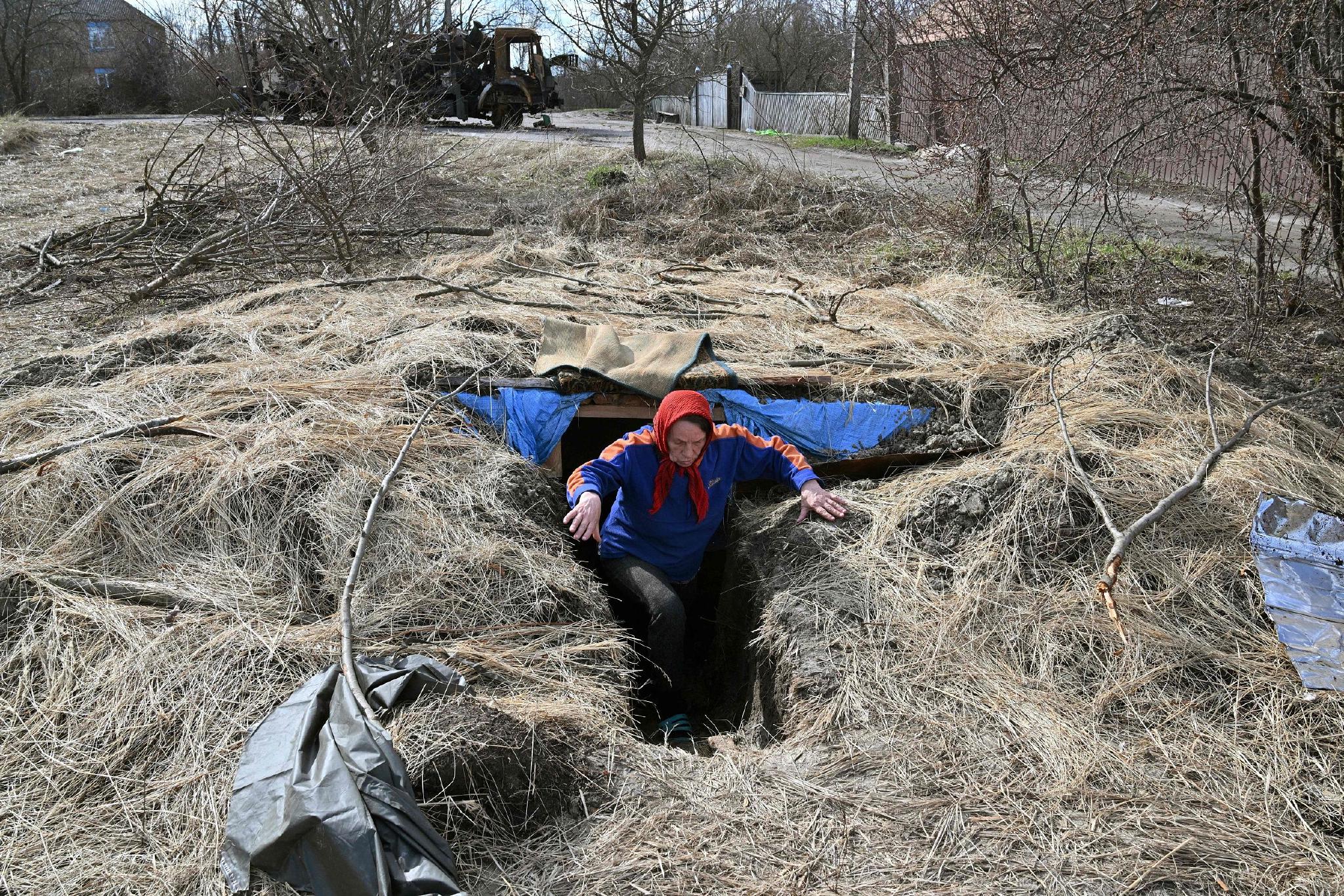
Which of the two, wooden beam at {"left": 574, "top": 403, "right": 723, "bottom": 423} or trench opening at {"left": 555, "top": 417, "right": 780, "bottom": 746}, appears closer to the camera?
trench opening at {"left": 555, "top": 417, "right": 780, "bottom": 746}

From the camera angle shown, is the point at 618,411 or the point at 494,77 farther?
the point at 494,77

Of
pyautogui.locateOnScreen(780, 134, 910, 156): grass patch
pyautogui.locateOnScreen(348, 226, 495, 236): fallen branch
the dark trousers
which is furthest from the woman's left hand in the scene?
pyautogui.locateOnScreen(780, 134, 910, 156): grass patch

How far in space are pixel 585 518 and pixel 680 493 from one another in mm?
511

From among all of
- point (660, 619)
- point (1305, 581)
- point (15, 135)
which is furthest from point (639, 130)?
point (1305, 581)

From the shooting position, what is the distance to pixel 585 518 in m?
3.42

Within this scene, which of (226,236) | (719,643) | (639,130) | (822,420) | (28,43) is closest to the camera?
(719,643)

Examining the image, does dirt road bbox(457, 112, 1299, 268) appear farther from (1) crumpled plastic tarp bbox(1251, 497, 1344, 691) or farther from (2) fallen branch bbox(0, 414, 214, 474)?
(2) fallen branch bbox(0, 414, 214, 474)

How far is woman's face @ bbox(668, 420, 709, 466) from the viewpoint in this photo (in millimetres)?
3547

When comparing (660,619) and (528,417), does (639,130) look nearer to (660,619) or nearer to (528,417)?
(528,417)

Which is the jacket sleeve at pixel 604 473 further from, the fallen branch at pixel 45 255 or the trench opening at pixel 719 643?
the fallen branch at pixel 45 255

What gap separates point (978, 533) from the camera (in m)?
3.51

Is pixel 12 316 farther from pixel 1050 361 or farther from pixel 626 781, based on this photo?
pixel 1050 361

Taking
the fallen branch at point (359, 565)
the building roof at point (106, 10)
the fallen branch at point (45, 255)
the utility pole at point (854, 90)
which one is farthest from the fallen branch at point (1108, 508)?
the building roof at point (106, 10)

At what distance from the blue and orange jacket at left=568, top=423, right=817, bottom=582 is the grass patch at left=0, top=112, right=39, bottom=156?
1472cm
